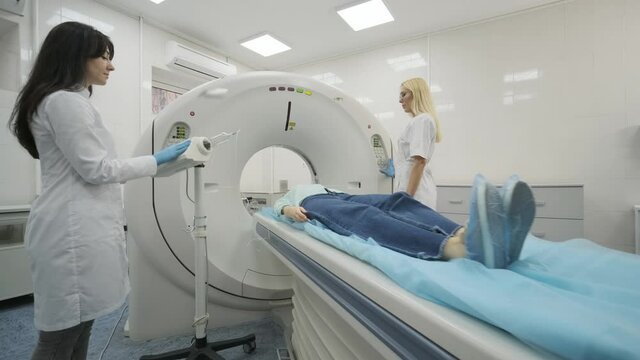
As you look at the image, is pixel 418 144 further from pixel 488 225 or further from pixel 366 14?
pixel 366 14

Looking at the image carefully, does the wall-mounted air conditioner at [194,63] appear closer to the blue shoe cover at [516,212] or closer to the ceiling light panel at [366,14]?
the ceiling light panel at [366,14]

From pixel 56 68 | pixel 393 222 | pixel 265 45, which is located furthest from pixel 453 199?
pixel 265 45

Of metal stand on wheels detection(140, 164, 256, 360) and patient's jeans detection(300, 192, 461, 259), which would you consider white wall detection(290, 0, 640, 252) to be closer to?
patient's jeans detection(300, 192, 461, 259)

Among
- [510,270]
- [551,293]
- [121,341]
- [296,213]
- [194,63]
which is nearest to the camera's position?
[551,293]

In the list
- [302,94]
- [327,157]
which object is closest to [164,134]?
[302,94]

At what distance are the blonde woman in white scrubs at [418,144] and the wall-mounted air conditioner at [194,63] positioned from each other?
7.51 ft

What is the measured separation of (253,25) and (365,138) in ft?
6.59

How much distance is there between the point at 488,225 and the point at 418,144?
1125 mm

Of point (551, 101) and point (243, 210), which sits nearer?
point (243, 210)

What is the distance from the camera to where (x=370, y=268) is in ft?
1.91

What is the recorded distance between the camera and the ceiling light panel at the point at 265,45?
3.19 m

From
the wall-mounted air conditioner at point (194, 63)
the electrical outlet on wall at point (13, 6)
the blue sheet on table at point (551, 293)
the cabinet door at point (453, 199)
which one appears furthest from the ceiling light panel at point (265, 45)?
the blue sheet on table at point (551, 293)

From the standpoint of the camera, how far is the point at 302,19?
2.79 metres

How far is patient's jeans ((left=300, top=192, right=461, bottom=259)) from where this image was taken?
0.67m
